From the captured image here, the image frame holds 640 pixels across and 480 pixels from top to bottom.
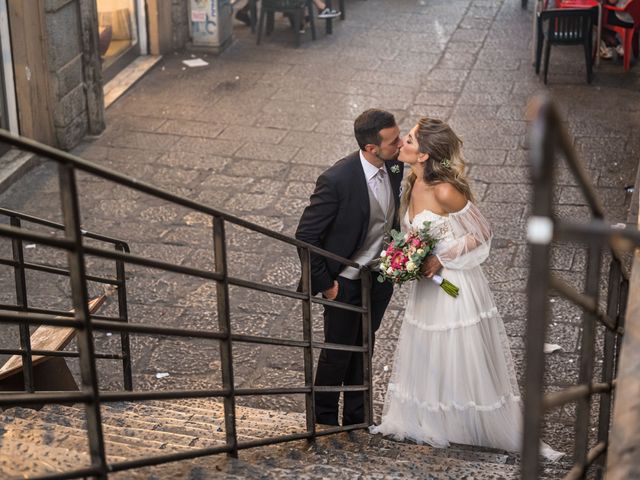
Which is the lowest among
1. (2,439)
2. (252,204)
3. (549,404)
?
(252,204)

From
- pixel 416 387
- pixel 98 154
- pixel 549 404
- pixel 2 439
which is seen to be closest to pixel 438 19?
pixel 98 154

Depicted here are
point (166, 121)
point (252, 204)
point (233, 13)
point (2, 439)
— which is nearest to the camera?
point (2, 439)

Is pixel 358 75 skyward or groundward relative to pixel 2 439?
groundward

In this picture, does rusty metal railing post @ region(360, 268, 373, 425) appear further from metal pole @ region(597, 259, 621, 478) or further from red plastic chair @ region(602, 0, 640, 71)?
red plastic chair @ region(602, 0, 640, 71)

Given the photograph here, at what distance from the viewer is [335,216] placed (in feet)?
17.7

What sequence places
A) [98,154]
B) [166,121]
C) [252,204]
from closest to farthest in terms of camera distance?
[252,204], [98,154], [166,121]

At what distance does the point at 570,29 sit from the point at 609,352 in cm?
861

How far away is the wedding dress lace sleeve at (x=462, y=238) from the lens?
535 cm

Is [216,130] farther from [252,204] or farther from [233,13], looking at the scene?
[233,13]

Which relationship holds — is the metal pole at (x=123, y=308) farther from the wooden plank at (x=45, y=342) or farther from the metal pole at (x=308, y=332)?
the metal pole at (x=308, y=332)

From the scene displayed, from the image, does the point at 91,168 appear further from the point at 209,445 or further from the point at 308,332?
the point at 308,332

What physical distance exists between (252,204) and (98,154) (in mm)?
1822

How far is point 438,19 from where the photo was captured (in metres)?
14.0

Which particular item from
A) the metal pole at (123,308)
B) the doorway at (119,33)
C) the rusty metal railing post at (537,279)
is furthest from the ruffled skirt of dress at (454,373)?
the doorway at (119,33)
